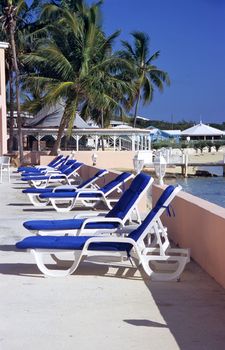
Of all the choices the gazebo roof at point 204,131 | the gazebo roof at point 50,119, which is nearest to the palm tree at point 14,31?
the gazebo roof at point 50,119

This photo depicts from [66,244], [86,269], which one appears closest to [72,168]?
[86,269]

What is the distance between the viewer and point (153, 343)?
395cm

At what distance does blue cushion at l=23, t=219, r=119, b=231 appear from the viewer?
6543mm

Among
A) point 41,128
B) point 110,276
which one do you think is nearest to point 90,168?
point 110,276

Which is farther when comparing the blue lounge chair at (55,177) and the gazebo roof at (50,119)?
the gazebo roof at (50,119)

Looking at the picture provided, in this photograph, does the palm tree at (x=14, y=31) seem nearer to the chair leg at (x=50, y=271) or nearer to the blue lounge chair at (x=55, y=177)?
the blue lounge chair at (x=55, y=177)

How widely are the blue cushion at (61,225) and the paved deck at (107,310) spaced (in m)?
0.44

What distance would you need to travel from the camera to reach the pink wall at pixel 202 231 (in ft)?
18.4

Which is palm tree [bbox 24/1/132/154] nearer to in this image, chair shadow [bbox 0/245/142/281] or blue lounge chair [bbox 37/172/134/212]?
blue lounge chair [bbox 37/172/134/212]

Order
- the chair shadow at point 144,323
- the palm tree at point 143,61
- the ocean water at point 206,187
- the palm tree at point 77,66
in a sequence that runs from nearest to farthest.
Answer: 1. the chair shadow at point 144,323
2. the ocean water at point 206,187
3. the palm tree at point 77,66
4. the palm tree at point 143,61

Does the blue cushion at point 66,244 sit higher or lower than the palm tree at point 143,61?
lower

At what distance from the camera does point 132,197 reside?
7023 millimetres

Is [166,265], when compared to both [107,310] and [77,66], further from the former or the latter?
[77,66]

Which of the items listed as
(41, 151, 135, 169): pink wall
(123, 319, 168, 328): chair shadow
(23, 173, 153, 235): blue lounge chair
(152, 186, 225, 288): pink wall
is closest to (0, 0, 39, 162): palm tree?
(41, 151, 135, 169): pink wall
